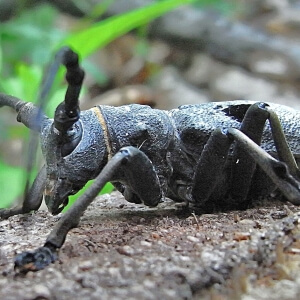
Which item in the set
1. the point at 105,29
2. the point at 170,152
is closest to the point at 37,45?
the point at 105,29

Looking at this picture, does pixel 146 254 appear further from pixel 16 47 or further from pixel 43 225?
pixel 16 47

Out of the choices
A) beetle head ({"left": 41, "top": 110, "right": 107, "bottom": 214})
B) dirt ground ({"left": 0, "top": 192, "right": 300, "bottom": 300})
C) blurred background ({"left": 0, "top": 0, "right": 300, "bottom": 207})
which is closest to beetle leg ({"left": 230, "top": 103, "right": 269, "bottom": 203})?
dirt ground ({"left": 0, "top": 192, "right": 300, "bottom": 300})

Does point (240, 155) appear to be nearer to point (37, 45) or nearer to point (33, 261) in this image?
point (33, 261)

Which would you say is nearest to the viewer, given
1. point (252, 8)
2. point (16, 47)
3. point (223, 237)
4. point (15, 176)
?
point (223, 237)

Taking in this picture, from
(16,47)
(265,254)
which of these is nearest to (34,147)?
(265,254)

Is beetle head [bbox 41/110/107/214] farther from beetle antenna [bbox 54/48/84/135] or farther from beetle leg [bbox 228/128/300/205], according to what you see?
beetle leg [bbox 228/128/300/205]

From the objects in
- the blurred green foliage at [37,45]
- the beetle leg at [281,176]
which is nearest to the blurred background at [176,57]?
the blurred green foliage at [37,45]

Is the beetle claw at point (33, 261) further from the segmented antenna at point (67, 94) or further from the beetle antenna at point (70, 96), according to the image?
the beetle antenna at point (70, 96)
